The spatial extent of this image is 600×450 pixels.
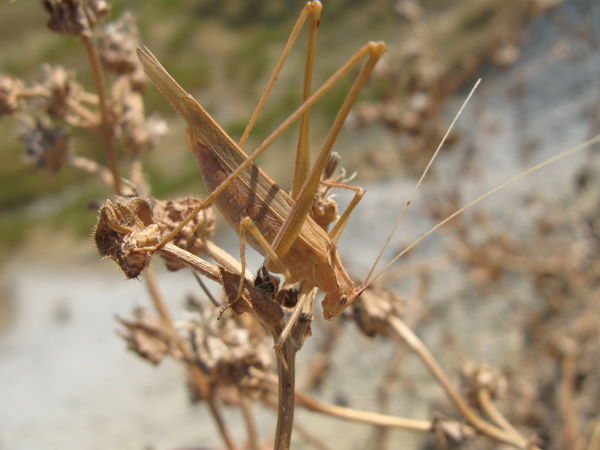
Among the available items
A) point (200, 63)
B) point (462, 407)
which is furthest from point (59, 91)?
point (200, 63)

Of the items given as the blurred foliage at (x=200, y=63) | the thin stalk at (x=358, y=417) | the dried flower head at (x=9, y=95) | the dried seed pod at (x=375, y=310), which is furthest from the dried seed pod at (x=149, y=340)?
the blurred foliage at (x=200, y=63)

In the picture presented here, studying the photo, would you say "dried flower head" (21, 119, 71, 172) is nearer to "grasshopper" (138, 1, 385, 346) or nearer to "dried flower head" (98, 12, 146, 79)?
"dried flower head" (98, 12, 146, 79)

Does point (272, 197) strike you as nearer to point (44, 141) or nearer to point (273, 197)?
point (273, 197)

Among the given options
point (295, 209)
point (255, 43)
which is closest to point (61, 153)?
point (295, 209)

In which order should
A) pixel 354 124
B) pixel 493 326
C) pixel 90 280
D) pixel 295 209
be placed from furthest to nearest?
pixel 90 280
pixel 493 326
pixel 354 124
pixel 295 209

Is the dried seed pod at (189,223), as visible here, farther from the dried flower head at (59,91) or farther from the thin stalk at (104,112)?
the dried flower head at (59,91)

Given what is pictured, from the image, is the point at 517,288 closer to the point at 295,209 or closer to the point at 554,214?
the point at 554,214
